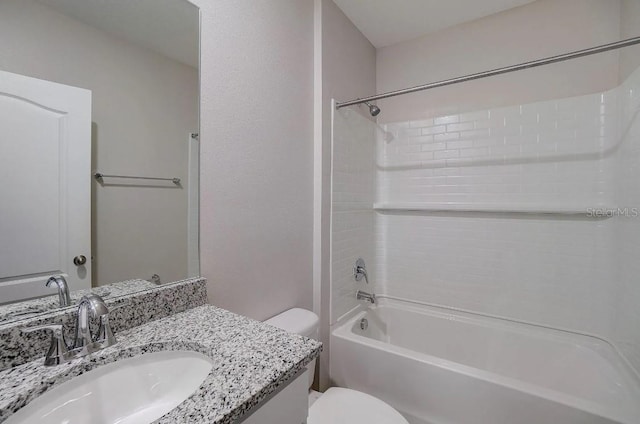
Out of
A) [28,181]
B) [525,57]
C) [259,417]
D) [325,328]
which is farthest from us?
[525,57]

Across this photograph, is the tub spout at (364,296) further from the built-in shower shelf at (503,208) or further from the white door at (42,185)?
the white door at (42,185)

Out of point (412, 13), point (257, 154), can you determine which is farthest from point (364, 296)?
point (412, 13)

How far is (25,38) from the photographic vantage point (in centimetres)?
74

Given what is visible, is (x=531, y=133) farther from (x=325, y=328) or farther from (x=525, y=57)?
(x=325, y=328)

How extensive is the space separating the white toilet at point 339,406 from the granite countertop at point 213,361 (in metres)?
0.54

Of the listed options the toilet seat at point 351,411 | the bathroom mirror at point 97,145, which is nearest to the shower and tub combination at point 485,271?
the toilet seat at point 351,411

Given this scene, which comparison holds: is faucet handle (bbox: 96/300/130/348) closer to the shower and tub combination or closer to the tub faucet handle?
the shower and tub combination

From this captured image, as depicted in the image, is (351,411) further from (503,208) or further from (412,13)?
(412,13)

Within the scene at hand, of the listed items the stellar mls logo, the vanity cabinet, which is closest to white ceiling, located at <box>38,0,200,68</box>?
the vanity cabinet

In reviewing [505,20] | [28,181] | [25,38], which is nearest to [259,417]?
[28,181]

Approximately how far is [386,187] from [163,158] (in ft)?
5.96

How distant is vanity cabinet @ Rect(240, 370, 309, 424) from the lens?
25.6 inches

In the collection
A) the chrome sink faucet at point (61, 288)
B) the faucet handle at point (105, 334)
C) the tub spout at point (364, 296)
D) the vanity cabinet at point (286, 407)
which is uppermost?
the chrome sink faucet at point (61, 288)

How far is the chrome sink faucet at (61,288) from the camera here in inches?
31.7
